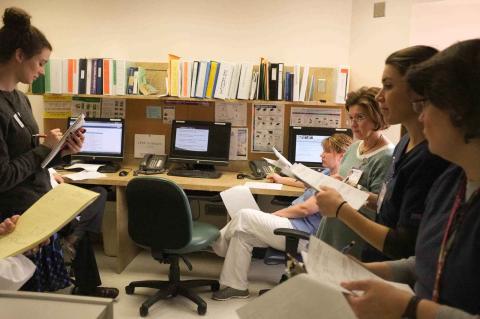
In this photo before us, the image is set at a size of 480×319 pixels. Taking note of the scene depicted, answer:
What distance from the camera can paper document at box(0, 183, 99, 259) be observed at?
138cm

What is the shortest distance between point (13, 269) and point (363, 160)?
1578 millimetres

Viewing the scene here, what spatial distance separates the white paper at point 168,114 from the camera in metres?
3.58

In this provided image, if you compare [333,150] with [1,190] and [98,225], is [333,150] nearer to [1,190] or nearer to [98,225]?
[98,225]

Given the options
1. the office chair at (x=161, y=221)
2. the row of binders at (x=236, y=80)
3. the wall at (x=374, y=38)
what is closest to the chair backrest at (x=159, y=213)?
the office chair at (x=161, y=221)

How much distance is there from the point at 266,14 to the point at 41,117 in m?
2.21

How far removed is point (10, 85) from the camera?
181 cm

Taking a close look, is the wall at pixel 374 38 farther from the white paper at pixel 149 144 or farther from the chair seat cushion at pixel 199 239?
the white paper at pixel 149 144

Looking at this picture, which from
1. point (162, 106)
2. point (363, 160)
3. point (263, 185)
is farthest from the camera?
point (162, 106)

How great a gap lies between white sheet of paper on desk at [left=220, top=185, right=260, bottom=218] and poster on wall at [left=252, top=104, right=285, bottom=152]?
0.76 meters

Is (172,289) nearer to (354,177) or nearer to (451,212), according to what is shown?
(354,177)

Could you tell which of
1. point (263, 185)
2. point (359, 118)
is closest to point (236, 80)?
point (263, 185)

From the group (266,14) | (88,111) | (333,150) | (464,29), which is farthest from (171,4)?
(464,29)

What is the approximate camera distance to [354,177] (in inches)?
72.3

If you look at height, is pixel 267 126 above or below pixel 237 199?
above
